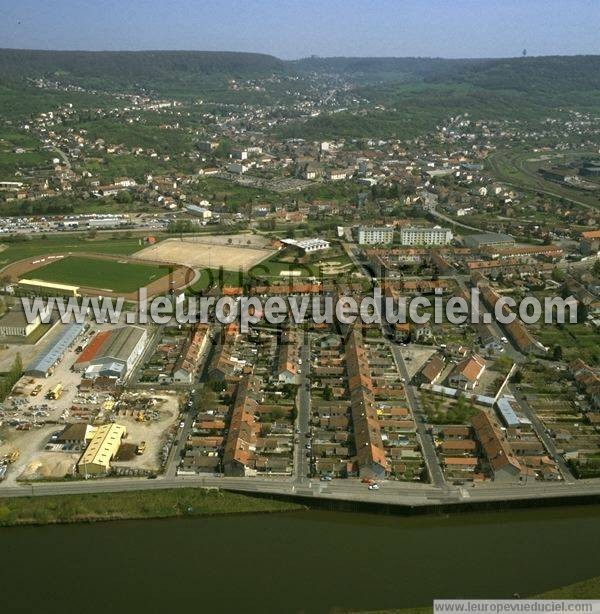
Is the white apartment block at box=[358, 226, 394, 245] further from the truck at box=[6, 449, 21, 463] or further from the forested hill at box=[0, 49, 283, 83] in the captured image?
the forested hill at box=[0, 49, 283, 83]

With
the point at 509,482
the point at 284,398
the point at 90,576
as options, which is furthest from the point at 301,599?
the point at 284,398

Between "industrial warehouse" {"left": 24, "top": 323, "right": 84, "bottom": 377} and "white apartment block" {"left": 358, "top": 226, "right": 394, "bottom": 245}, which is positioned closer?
"industrial warehouse" {"left": 24, "top": 323, "right": 84, "bottom": 377}

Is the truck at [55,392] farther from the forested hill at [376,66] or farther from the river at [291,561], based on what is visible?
the forested hill at [376,66]

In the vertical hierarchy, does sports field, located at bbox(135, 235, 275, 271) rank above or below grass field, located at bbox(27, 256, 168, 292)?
above

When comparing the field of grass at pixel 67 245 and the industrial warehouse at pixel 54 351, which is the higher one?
the industrial warehouse at pixel 54 351

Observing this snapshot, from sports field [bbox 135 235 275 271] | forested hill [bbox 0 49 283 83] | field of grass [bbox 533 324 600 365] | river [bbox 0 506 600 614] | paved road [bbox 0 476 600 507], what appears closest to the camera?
river [bbox 0 506 600 614]

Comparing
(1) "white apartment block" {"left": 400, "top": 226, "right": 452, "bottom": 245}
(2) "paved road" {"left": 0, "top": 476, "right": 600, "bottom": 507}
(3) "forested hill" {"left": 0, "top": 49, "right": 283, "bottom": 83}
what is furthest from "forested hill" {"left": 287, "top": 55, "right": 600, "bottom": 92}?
(2) "paved road" {"left": 0, "top": 476, "right": 600, "bottom": 507}

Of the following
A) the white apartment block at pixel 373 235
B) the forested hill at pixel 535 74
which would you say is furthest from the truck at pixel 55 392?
the forested hill at pixel 535 74
